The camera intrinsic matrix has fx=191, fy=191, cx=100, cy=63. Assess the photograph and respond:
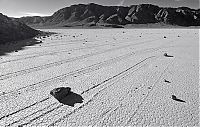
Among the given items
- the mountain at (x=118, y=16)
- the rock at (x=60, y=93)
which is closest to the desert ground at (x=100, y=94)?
the rock at (x=60, y=93)

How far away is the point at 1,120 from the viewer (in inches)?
178

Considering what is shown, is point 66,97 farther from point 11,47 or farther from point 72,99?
point 11,47

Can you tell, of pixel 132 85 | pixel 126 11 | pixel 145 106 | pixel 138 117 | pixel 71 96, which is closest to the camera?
pixel 138 117

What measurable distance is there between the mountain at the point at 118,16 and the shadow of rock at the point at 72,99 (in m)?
124

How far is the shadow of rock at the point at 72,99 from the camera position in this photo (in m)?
5.48

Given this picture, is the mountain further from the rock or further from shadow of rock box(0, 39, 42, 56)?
the rock

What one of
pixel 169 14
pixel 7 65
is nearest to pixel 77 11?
pixel 169 14

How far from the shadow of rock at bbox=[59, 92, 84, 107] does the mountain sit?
407ft

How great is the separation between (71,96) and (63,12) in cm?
18065

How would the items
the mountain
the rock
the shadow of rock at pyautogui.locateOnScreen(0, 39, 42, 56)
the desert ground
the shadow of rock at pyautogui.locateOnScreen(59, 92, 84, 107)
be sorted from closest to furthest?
the desert ground
the shadow of rock at pyautogui.locateOnScreen(59, 92, 84, 107)
the rock
the shadow of rock at pyautogui.locateOnScreen(0, 39, 42, 56)
the mountain

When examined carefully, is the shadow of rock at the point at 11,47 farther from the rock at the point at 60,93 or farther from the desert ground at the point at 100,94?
the rock at the point at 60,93

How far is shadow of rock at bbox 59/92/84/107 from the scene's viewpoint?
5.48 m

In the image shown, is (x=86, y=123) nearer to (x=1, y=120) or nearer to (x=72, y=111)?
(x=72, y=111)

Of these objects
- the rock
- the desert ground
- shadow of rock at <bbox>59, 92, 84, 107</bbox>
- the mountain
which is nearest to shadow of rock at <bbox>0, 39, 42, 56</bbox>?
the desert ground
